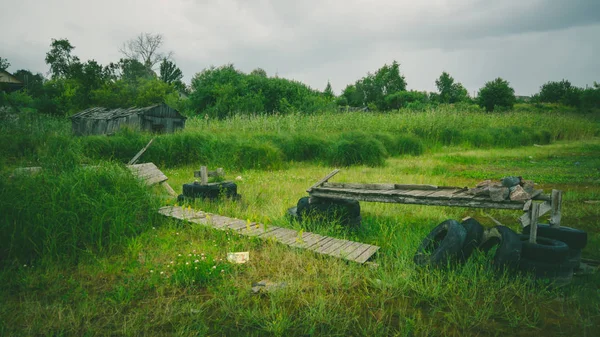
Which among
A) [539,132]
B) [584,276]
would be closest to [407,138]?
[539,132]

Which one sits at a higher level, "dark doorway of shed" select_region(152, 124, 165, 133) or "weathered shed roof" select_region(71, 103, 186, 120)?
"weathered shed roof" select_region(71, 103, 186, 120)

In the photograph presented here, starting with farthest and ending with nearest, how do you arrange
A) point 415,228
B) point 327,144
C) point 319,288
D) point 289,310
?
point 327,144
point 415,228
point 319,288
point 289,310

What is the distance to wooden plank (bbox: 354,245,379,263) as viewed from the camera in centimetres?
397

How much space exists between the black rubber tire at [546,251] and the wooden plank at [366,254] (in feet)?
5.14

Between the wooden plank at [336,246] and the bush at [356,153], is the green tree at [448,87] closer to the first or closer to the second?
the bush at [356,153]

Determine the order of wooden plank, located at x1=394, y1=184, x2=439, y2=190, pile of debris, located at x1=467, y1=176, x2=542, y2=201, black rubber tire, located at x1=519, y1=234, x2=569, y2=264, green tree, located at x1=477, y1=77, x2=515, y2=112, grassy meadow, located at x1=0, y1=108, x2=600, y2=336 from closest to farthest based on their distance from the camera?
1. grassy meadow, located at x1=0, y1=108, x2=600, y2=336
2. black rubber tire, located at x1=519, y1=234, x2=569, y2=264
3. pile of debris, located at x1=467, y1=176, x2=542, y2=201
4. wooden plank, located at x1=394, y1=184, x2=439, y2=190
5. green tree, located at x1=477, y1=77, x2=515, y2=112

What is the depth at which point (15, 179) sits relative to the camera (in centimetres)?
481

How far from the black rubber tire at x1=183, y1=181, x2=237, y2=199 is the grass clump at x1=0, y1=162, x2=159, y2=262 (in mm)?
1462

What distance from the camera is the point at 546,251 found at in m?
3.43

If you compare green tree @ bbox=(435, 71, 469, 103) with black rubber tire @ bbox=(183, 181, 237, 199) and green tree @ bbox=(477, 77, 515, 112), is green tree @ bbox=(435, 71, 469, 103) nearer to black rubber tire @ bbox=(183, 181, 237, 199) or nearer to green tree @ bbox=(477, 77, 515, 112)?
green tree @ bbox=(477, 77, 515, 112)

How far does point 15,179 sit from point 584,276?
23.7 feet

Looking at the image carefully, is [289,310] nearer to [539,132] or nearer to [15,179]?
[15,179]

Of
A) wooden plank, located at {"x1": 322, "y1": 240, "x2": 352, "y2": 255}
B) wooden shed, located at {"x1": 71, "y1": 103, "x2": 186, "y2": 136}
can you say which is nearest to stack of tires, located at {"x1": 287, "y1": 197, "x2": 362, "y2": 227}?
wooden plank, located at {"x1": 322, "y1": 240, "x2": 352, "y2": 255}

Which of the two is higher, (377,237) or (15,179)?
(15,179)
